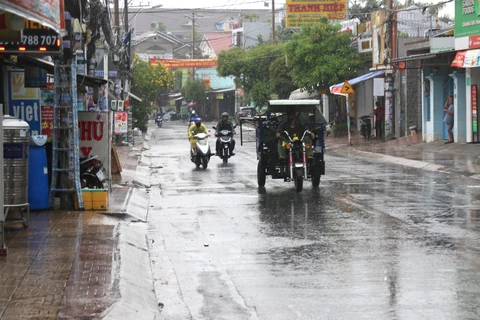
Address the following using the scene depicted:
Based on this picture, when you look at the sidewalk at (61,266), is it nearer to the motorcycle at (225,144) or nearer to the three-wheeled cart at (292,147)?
the three-wheeled cart at (292,147)

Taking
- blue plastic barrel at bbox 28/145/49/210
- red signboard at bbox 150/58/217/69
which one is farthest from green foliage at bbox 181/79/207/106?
blue plastic barrel at bbox 28/145/49/210

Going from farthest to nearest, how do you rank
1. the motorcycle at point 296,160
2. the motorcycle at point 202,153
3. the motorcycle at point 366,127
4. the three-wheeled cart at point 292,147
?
the motorcycle at point 366,127 → the motorcycle at point 202,153 → the three-wheeled cart at point 292,147 → the motorcycle at point 296,160

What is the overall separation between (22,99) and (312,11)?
32.4 m

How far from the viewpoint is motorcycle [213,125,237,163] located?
28.5 m

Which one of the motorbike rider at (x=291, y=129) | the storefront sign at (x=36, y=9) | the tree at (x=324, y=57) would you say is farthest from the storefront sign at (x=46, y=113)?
the tree at (x=324, y=57)

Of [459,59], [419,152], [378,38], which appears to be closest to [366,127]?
[378,38]

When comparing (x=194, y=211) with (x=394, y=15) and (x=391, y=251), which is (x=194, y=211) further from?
(x=394, y=15)

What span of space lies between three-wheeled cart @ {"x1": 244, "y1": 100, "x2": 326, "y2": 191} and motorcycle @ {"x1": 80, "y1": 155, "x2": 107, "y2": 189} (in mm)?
4121

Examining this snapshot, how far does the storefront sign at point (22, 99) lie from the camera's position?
17.0 metres

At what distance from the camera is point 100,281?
8.55 meters

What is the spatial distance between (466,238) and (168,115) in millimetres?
90284

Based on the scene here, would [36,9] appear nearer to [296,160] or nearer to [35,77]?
[35,77]

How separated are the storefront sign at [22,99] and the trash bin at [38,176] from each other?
2860 millimetres

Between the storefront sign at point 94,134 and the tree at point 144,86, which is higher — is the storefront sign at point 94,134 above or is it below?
below
